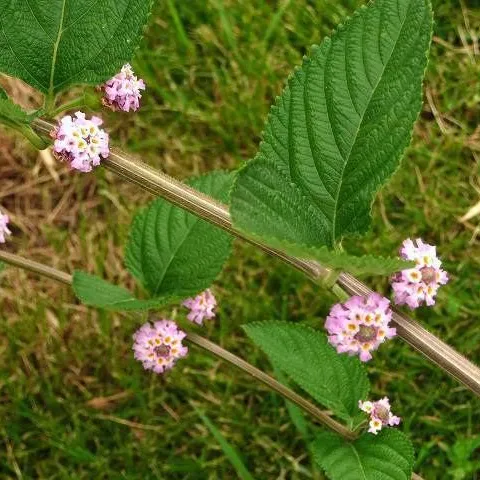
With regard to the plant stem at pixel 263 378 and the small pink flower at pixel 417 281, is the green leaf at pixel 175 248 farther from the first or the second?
the small pink flower at pixel 417 281

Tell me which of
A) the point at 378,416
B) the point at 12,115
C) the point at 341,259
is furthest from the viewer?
the point at 378,416

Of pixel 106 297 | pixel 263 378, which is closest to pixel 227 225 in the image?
pixel 106 297

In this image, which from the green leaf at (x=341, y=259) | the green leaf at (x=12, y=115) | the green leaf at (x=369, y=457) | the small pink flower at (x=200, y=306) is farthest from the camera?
the small pink flower at (x=200, y=306)

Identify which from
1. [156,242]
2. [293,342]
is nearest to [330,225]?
[293,342]

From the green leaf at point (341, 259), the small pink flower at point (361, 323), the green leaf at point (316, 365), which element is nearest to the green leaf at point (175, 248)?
the green leaf at point (316, 365)

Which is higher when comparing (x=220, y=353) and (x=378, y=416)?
(x=220, y=353)

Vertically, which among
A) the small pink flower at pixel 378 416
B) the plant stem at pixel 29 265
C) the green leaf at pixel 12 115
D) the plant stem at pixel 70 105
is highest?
the plant stem at pixel 29 265

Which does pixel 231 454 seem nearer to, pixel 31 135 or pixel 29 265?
pixel 29 265
